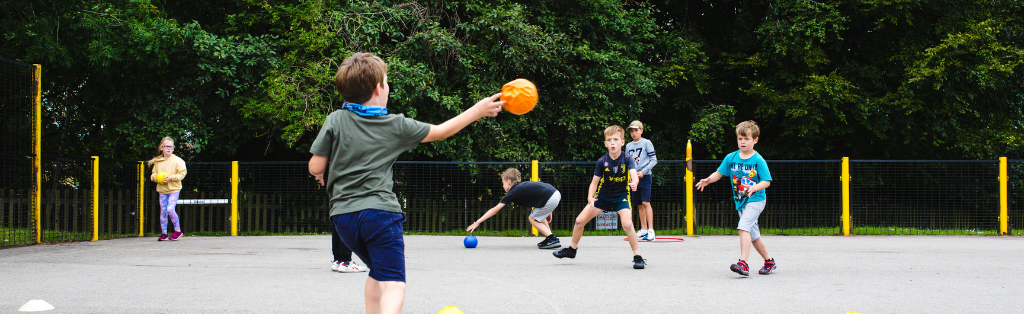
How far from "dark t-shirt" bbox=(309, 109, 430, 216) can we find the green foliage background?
1054 cm

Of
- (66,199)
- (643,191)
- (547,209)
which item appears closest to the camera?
(547,209)

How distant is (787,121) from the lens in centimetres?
1806

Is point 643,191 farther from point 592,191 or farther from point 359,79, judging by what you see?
point 359,79

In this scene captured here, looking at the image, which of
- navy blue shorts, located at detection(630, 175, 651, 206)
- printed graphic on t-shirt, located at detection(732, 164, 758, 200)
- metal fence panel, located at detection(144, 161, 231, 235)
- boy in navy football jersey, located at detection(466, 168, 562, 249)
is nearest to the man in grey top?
navy blue shorts, located at detection(630, 175, 651, 206)

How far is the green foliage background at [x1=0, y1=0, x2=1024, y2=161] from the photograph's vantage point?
562 inches

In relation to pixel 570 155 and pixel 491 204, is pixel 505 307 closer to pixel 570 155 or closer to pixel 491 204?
pixel 491 204

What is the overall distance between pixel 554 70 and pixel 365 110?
1215 centimetres

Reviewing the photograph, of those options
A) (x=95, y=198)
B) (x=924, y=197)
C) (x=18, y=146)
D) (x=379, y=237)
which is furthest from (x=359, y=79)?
(x=924, y=197)

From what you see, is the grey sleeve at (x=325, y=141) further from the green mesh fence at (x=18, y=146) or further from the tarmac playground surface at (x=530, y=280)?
the green mesh fence at (x=18, y=146)

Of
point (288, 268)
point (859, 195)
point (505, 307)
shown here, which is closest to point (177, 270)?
point (288, 268)

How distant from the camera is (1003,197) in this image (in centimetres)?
1288

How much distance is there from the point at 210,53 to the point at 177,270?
8.56m

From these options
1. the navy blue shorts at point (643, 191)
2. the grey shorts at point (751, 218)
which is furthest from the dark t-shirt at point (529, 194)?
the grey shorts at point (751, 218)

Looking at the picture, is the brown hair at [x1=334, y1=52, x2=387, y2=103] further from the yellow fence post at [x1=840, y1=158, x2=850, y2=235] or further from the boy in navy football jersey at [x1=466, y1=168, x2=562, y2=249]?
the yellow fence post at [x1=840, y1=158, x2=850, y2=235]
